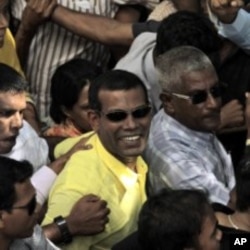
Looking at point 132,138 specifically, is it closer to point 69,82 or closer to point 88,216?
point 88,216

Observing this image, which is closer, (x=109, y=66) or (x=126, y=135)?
(x=126, y=135)

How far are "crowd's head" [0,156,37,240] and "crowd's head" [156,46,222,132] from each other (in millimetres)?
1029

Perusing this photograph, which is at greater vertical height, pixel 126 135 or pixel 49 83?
pixel 126 135

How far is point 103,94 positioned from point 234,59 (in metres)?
1.15

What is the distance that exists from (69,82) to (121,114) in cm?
95

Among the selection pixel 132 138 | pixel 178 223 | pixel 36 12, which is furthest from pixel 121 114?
pixel 36 12

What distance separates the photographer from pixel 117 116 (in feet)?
14.7

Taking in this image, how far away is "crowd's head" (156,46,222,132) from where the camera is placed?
4715 mm

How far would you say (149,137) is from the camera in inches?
187

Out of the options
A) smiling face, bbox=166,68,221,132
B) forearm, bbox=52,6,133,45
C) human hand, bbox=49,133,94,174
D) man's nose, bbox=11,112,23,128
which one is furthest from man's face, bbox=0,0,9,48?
smiling face, bbox=166,68,221,132

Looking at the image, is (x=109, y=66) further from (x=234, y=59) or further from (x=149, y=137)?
(x=149, y=137)

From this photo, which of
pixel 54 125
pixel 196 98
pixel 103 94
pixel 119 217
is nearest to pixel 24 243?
pixel 119 217

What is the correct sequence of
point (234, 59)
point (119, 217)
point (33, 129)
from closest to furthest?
point (119, 217), point (33, 129), point (234, 59)

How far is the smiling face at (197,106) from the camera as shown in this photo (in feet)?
15.5
